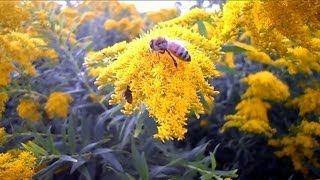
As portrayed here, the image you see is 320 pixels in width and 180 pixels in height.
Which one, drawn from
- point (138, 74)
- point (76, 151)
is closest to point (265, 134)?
point (76, 151)

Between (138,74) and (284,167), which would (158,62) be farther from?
(284,167)

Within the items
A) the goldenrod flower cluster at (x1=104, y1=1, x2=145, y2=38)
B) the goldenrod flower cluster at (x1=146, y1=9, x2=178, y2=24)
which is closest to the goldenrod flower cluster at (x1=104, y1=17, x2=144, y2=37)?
the goldenrod flower cluster at (x1=104, y1=1, x2=145, y2=38)

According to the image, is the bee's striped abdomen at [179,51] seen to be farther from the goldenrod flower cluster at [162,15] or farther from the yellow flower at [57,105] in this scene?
the goldenrod flower cluster at [162,15]

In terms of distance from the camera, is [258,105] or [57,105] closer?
[57,105]

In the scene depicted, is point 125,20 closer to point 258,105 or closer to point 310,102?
point 258,105

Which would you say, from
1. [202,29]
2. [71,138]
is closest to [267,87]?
[202,29]

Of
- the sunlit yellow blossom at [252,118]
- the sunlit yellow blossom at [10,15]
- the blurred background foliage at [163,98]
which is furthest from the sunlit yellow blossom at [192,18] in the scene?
the sunlit yellow blossom at [10,15]

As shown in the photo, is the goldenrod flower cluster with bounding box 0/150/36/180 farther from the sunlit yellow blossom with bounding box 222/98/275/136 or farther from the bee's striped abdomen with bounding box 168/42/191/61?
the sunlit yellow blossom with bounding box 222/98/275/136
